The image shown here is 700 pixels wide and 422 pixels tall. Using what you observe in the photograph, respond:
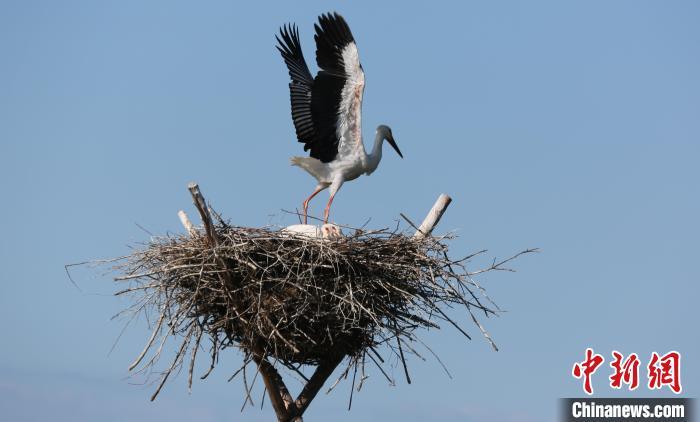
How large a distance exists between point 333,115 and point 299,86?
0.60m

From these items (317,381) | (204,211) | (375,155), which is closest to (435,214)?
(375,155)

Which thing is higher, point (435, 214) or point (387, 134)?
point (387, 134)

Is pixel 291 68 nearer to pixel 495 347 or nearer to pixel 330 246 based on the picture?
pixel 330 246

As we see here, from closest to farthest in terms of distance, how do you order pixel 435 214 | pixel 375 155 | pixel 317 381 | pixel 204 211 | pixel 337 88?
pixel 204 211, pixel 317 381, pixel 435 214, pixel 337 88, pixel 375 155

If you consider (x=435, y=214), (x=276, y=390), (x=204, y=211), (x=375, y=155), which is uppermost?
(x=375, y=155)

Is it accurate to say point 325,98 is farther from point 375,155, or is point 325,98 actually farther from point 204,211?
point 204,211

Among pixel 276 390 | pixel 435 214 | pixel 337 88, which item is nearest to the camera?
pixel 276 390

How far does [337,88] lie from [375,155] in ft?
2.48

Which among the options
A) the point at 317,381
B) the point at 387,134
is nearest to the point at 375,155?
the point at 387,134

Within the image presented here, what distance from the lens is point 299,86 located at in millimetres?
10633

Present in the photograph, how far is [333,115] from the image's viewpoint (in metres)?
10.2

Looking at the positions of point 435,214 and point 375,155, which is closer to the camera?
point 435,214

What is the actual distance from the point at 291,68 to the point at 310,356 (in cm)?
329

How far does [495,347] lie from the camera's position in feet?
27.5
